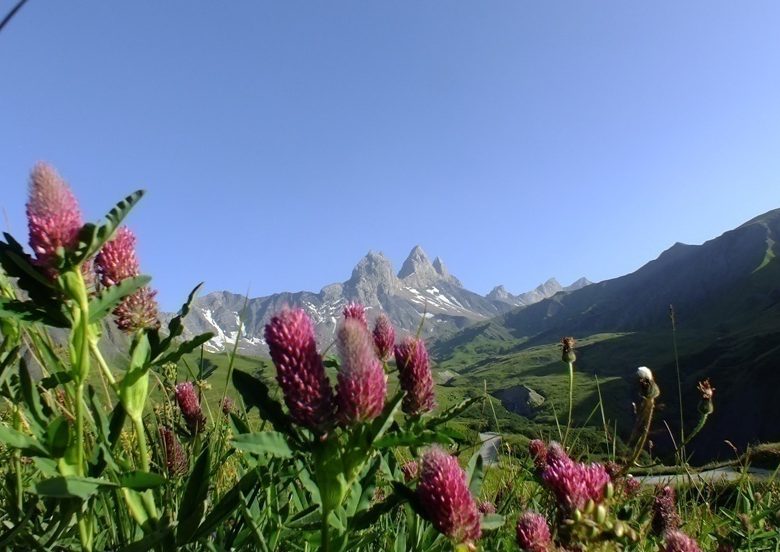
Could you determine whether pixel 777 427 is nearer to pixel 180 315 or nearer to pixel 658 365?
pixel 658 365

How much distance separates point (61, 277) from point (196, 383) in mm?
1804

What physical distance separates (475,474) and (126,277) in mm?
1425

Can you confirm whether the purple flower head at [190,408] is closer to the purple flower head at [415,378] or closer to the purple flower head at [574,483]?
the purple flower head at [415,378]

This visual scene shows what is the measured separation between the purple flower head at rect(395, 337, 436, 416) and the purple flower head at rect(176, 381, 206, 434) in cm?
150

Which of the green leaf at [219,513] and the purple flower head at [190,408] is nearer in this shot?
the green leaf at [219,513]

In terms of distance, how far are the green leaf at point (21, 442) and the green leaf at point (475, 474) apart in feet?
4.51

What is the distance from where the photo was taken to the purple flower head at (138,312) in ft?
6.57

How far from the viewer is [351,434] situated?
5.30ft

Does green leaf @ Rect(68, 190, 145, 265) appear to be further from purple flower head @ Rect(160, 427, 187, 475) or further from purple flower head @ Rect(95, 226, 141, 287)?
purple flower head @ Rect(160, 427, 187, 475)

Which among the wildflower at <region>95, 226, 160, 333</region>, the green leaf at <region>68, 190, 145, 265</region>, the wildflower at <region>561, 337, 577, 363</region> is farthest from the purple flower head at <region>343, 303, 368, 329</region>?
the wildflower at <region>561, 337, 577, 363</region>

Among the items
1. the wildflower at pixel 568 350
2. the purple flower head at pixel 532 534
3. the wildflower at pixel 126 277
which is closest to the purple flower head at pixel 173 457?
the wildflower at pixel 126 277

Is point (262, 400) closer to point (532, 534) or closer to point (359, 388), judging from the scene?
point (359, 388)

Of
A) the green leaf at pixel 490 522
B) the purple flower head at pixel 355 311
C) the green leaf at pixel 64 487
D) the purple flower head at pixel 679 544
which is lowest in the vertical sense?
the purple flower head at pixel 679 544

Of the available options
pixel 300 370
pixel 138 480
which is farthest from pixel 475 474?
pixel 138 480
